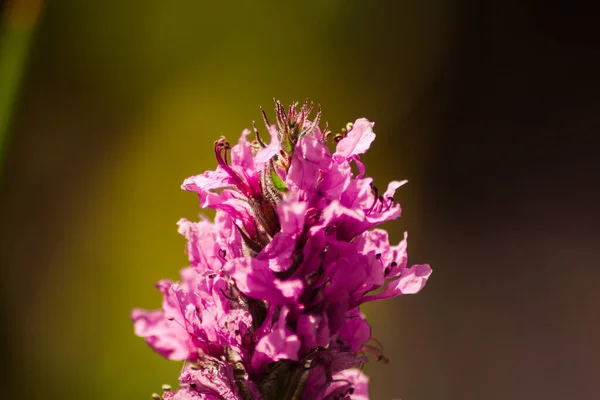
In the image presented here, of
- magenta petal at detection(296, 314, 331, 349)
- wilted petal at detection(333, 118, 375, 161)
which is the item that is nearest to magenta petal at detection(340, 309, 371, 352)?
magenta petal at detection(296, 314, 331, 349)

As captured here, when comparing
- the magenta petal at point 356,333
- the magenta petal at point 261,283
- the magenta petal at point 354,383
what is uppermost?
the magenta petal at point 261,283

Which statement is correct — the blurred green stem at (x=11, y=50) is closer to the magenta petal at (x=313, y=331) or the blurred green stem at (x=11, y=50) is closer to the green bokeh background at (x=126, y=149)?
the green bokeh background at (x=126, y=149)

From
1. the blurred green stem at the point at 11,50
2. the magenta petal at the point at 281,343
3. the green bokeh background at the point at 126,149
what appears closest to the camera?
the magenta petal at the point at 281,343

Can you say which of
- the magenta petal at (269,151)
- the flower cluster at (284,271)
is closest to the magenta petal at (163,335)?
the flower cluster at (284,271)

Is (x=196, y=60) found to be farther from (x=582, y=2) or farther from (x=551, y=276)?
(x=582, y=2)

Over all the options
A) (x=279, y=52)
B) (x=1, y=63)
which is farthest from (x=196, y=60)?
(x=1, y=63)

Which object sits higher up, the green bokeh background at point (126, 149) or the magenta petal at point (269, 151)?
the green bokeh background at point (126, 149)

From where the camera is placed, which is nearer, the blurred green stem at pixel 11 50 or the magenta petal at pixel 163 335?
the magenta petal at pixel 163 335
